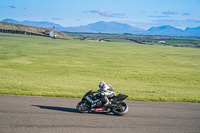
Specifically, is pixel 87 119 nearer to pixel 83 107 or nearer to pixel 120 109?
pixel 83 107

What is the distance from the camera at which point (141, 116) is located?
11633 mm

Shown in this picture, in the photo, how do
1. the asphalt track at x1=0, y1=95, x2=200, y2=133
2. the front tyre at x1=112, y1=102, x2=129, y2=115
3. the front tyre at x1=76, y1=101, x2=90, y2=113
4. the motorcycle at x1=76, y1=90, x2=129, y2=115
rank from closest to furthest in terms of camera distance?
the asphalt track at x1=0, y1=95, x2=200, y2=133 < the front tyre at x1=112, y1=102, x2=129, y2=115 < the motorcycle at x1=76, y1=90, x2=129, y2=115 < the front tyre at x1=76, y1=101, x2=90, y2=113

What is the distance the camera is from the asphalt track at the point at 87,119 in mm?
9617

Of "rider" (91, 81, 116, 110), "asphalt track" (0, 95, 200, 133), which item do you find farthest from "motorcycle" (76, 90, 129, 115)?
"asphalt track" (0, 95, 200, 133)

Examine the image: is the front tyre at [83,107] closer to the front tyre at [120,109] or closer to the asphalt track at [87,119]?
A: the asphalt track at [87,119]

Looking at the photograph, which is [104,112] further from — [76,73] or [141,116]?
[76,73]

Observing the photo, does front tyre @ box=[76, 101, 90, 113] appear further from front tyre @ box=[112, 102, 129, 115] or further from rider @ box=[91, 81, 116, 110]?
front tyre @ box=[112, 102, 129, 115]

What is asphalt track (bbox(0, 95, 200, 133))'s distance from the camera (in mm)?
9617

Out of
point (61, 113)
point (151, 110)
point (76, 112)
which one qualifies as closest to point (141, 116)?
point (151, 110)

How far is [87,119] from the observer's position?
10938 mm

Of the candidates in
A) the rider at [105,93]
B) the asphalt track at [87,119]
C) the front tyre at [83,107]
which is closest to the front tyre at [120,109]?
the asphalt track at [87,119]

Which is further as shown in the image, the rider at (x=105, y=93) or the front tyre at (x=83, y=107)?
the front tyre at (x=83, y=107)

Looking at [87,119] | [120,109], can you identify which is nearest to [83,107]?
[87,119]

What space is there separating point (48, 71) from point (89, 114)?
20154 millimetres
